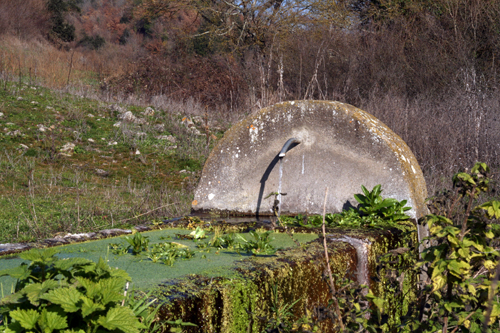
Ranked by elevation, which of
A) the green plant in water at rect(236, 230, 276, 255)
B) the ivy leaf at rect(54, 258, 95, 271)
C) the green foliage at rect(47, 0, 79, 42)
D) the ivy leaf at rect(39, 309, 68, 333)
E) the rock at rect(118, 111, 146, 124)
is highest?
the green foliage at rect(47, 0, 79, 42)

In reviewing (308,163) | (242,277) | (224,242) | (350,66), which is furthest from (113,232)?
(350,66)

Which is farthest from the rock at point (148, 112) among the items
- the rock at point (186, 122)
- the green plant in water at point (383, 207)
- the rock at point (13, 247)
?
the rock at point (13, 247)

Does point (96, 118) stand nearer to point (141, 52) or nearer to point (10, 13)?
point (141, 52)

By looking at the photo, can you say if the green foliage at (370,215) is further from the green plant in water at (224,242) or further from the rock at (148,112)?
the rock at (148,112)

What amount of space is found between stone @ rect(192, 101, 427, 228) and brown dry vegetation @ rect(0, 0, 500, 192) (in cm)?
305

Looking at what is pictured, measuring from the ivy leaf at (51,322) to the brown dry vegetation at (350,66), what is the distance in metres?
6.56

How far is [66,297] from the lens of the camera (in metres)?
1.60

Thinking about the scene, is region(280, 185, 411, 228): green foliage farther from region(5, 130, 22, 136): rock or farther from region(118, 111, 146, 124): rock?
region(118, 111, 146, 124): rock

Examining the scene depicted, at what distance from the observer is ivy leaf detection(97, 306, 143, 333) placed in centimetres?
162

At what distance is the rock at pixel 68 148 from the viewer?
422 inches

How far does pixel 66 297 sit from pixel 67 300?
0.01 metres

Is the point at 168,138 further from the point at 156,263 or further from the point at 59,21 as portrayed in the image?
the point at 59,21

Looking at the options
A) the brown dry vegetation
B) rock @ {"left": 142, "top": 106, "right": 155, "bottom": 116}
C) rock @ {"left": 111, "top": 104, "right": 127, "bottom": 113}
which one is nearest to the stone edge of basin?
the brown dry vegetation

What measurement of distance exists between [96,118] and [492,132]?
407 inches
